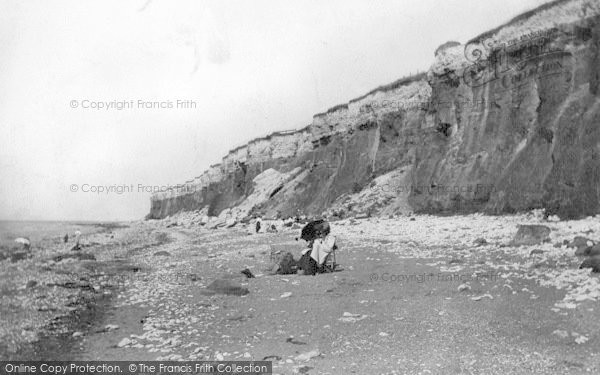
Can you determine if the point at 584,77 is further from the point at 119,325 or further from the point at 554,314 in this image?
the point at 119,325

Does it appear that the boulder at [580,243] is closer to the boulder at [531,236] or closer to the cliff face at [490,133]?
the boulder at [531,236]

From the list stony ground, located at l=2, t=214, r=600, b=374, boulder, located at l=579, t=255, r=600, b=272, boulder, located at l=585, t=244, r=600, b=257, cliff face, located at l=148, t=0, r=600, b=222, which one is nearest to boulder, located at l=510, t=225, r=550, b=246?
stony ground, located at l=2, t=214, r=600, b=374

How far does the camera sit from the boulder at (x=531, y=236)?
1151cm

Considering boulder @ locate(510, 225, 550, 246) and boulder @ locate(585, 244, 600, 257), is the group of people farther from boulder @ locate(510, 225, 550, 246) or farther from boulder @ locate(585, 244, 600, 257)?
boulder @ locate(585, 244, 600, 257)

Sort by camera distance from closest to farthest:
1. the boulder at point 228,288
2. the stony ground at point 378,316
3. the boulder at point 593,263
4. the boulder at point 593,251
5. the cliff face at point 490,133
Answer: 1. the stony ground at point 378,316
2. the boulder at point 593,263
3. the boulder at point 593,251
4. the boulder at point 228,288
5. the cliff face at point 490,133

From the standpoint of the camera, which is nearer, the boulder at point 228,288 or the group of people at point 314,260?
the boulder at point 228,288

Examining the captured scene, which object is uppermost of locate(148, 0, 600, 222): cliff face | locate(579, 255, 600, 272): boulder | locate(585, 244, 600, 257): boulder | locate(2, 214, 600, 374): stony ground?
locate(148, 0, 600, 222): cliff face

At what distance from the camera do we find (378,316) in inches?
293

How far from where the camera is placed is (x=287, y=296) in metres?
9.29

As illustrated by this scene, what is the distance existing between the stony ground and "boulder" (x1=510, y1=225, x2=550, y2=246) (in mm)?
254

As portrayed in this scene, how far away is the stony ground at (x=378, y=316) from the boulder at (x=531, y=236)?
10.0 inches

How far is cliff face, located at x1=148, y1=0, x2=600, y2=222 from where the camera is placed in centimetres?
1685

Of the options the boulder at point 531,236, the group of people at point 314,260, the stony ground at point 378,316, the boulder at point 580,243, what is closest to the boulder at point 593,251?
the stony ground at point 378,316

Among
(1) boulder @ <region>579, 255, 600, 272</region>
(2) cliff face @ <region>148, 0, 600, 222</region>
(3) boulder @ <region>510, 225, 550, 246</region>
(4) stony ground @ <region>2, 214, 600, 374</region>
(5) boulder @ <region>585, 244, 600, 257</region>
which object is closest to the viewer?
(4) stony ground @ <region>2, 214, 600, 374</region>
